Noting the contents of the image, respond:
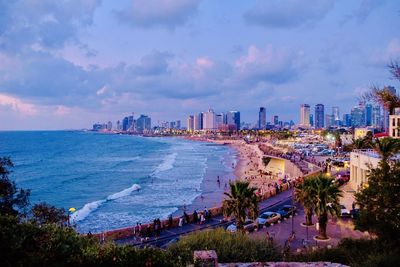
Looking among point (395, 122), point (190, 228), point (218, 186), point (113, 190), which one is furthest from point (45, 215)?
point (218, 186)

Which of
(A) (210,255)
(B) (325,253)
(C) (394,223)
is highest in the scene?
(A) (210,255)

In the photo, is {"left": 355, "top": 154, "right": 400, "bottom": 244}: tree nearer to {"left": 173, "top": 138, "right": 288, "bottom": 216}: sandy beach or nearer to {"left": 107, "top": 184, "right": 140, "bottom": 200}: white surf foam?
{"left": 173, "top": 138, "right": 288, "bottom": 216}: sandy beach

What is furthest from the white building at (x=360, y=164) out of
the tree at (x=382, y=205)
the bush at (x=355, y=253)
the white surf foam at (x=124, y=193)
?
the white surf foam at (x=124, y=193)

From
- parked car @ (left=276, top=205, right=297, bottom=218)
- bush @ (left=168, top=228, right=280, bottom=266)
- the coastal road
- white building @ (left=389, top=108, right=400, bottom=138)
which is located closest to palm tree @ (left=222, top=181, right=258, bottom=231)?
the coastal road

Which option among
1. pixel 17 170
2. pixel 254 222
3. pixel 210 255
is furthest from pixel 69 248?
pixel 17 170

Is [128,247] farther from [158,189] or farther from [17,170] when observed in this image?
[17,170]

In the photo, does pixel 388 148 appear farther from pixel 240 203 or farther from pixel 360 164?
pixel 240 203
